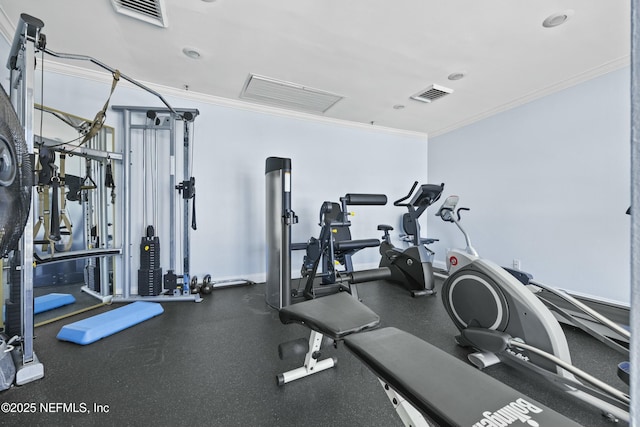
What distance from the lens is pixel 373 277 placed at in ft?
9.62

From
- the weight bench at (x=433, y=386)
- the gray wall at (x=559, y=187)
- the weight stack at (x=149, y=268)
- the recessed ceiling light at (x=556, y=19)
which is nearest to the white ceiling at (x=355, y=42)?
the recessed ceiling light at (x=556, y=19)

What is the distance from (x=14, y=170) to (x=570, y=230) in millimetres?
4961

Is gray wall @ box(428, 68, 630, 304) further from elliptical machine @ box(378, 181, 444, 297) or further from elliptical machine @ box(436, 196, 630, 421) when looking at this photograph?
elliptical machine @ box(436, 196, 630, 421)

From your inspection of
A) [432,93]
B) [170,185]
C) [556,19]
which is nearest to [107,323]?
[170,185]

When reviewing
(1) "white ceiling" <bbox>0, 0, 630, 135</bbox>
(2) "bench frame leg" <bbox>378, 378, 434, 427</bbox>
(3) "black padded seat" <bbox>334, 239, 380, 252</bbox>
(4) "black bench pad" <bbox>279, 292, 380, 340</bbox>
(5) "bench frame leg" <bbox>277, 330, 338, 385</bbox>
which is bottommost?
(5) "bench frame leg" <bbox>277, 330, 338, 385</bbox>

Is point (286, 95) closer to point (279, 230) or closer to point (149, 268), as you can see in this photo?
point (279, 230)

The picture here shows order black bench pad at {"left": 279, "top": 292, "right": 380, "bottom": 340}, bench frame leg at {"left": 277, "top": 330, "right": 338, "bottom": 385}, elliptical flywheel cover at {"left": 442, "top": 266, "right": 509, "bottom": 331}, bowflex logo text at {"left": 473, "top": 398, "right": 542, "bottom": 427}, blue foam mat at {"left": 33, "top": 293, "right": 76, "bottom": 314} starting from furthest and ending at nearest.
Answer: blue foam mat at {"left": 33, "top": 293, "right": 76, "bottom": 314}
elliptical flywheel cover at {"left": 442, "top": 266, "right": 509, "bottom": 331}
bench frame leg at {"left": 277, "top": 330, "right": 338, "bottom": 385}
black bench pad at {"left": 279, "top": 292, "right": 380, "bottom": 340}
bowflex logo text at {"left": 473, "top": 398, "right": 542, "bottom": 427}

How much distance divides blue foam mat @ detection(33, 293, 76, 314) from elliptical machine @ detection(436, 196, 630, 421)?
385cm

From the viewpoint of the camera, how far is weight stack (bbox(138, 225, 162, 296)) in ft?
10.7

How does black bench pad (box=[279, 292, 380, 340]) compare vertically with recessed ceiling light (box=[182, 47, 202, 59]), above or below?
below

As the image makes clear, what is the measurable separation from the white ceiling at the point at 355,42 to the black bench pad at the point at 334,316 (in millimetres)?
2313

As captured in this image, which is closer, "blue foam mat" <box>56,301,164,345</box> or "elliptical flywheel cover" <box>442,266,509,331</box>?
"elliptical flywheel cover" <box>442,266,509,331</box>

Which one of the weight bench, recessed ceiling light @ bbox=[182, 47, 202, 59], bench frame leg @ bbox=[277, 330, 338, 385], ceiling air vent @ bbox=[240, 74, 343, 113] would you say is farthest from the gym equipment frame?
the weight bench

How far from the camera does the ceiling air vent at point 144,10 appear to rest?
227cm
